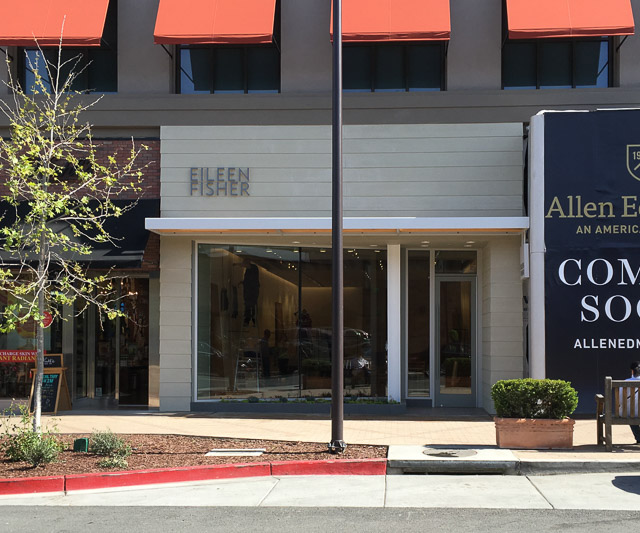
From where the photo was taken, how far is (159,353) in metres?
15.9

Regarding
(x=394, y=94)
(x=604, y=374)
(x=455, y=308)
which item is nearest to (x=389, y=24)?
(x=394, y=94)

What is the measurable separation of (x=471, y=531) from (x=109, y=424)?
8.46 metres

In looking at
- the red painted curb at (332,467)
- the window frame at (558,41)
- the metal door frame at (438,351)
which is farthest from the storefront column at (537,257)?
the red painted curb at (332,467)

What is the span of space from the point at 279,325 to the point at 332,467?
20.3 ft

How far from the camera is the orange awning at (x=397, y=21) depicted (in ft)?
48.5

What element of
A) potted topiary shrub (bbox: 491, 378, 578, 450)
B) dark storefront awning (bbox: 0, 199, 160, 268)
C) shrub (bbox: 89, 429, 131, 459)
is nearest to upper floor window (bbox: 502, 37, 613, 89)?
potted topiary shrub (bbox: 491, 378, 578, 450)

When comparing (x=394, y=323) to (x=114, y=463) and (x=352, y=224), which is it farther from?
(x=114, y=463)

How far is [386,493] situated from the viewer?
29.9 feet

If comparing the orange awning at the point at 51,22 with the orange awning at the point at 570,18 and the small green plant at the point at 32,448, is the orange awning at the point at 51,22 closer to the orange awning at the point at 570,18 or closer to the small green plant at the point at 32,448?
the small green plant at the point at 32,448

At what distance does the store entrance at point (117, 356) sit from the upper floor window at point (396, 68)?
6.12 metres

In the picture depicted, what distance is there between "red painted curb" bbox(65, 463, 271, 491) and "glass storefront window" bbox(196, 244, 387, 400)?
236 inches

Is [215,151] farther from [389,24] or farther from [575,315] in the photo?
[575,315]

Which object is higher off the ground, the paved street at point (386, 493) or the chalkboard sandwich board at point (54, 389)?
the chalkboard sandwich board at point (54, 389)

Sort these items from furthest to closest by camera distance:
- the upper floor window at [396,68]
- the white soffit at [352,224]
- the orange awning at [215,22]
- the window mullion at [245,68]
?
the window mullion at [245,68], the upper floor window at [396,68], the orange awning at [215,22], the white soffit at [352,224]
